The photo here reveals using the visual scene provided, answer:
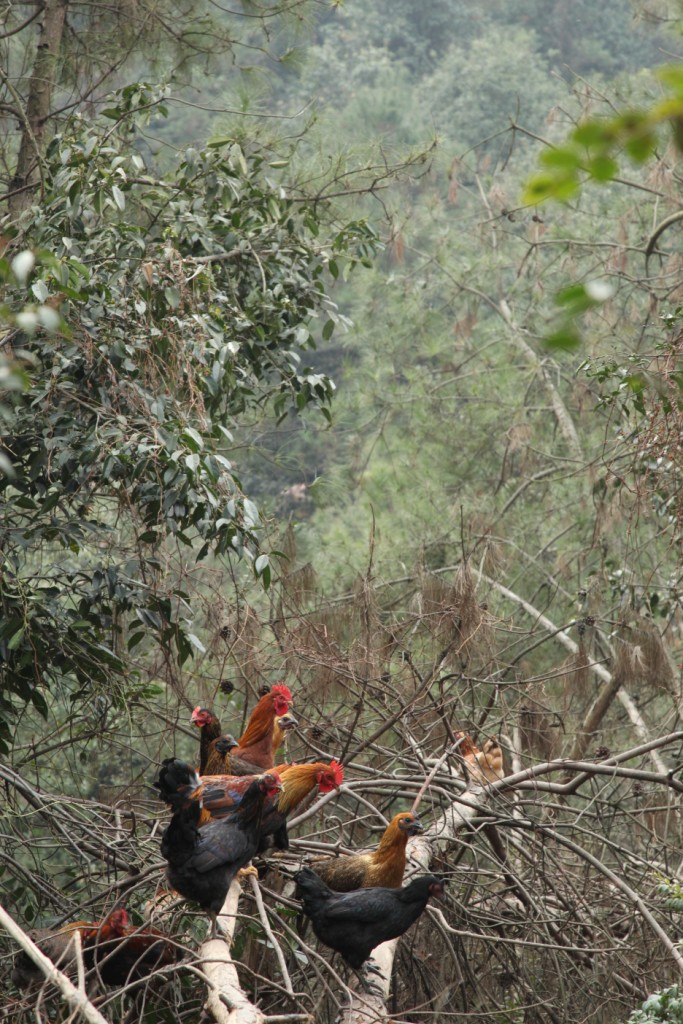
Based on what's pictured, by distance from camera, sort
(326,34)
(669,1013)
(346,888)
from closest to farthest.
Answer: (669,1013) < (346,888) < (326,34)

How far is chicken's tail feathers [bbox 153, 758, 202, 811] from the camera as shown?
7.77 feet

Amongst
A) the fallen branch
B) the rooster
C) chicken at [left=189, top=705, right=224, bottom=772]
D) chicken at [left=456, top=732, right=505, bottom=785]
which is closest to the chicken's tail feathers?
Result: the rooster

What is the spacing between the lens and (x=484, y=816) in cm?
351

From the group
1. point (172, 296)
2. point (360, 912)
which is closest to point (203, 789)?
point (360, 912)

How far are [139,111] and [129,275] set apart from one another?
0.85 meters

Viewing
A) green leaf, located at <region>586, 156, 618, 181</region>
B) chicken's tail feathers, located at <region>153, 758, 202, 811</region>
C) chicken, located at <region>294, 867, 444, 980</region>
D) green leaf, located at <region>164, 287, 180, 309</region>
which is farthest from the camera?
green leaf, located at <region>164, 287, 180, 309</region>

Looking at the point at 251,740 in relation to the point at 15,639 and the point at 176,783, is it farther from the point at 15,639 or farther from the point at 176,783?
the point at 176,783

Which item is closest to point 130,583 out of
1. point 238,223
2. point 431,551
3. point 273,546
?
point 273,546

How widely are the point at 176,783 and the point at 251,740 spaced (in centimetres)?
101

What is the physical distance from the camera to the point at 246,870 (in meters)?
2.87

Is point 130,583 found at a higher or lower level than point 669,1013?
higher

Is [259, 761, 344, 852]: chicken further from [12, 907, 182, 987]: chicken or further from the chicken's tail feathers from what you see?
the chicken's tail feathers

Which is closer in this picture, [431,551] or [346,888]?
[346,888]

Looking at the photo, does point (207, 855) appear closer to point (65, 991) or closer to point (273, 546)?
point (65, 991)
